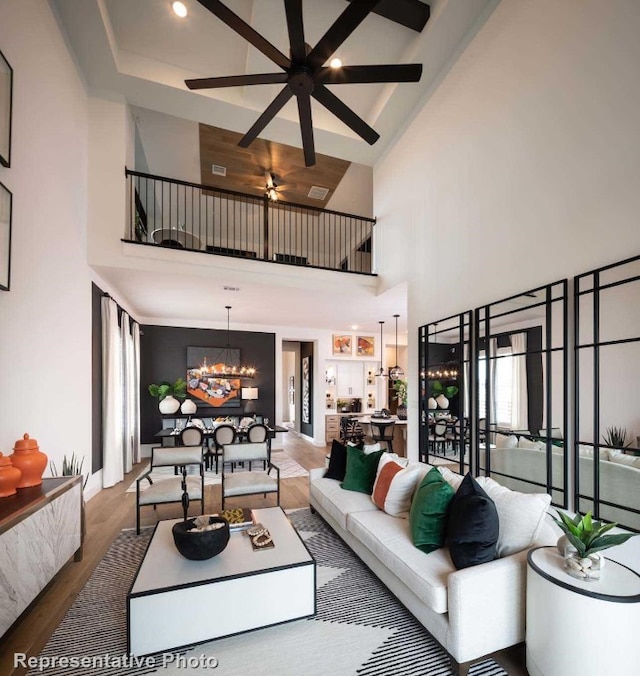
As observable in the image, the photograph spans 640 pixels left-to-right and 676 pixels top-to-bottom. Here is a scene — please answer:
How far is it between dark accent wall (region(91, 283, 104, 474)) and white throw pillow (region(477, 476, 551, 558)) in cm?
484

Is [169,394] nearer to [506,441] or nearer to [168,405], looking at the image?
[168,405]

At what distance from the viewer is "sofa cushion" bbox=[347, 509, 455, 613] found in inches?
77.2

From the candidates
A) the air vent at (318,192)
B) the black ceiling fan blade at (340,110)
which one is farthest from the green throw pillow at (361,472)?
the air vent at (318,192)

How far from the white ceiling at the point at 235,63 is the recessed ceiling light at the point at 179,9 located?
0.26ft

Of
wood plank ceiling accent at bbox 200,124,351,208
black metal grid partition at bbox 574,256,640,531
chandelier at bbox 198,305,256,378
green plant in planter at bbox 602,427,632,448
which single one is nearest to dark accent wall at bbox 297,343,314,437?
chandelier at bbox 198,305,256,378

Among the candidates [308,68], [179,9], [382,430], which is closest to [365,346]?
[382,430]

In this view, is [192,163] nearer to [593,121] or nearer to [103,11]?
[103,11]

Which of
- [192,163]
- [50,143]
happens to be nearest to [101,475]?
[50,143]

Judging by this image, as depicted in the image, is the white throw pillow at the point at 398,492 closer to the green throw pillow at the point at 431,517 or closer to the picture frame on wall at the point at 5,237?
the green throw pillow at the point at 431,517

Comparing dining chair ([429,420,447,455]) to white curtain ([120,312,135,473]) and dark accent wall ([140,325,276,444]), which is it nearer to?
white curtain ([120,312,135,473])

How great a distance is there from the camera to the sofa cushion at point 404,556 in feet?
6.44

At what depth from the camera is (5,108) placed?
264cm

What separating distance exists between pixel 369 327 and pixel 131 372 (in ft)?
17.8

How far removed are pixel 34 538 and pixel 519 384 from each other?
374 cm
